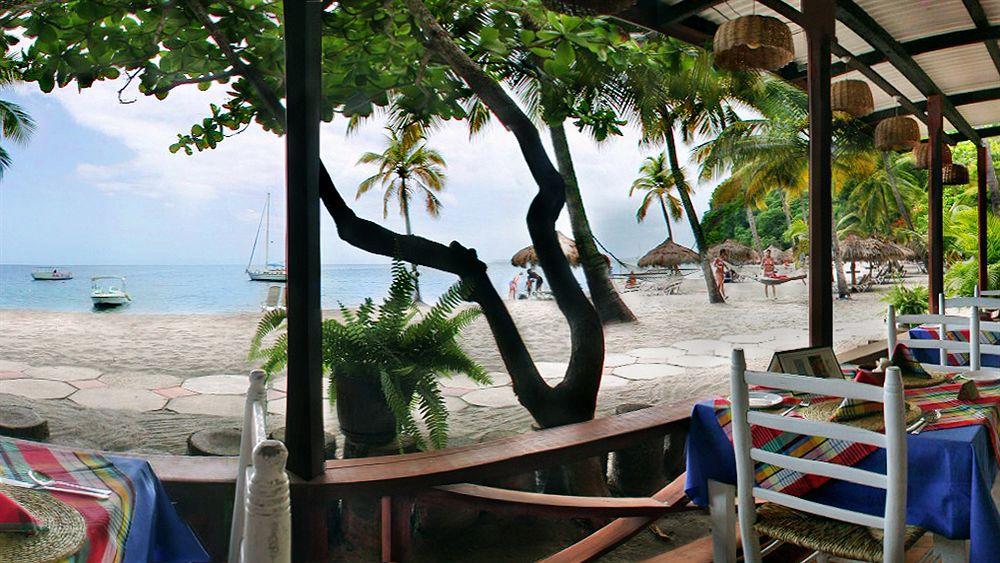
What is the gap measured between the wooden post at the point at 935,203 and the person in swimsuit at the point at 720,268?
7062 millimetres

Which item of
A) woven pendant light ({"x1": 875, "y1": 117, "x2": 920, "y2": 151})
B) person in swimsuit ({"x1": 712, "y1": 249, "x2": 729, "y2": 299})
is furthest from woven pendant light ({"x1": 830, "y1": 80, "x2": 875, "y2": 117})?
person in swimsuit ({"x1": 712, "y1": 249, "x2": 729, "y2": 299})

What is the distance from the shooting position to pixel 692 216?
1000 cm

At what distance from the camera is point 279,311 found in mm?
2674

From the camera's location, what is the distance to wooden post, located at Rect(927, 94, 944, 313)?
434 cm

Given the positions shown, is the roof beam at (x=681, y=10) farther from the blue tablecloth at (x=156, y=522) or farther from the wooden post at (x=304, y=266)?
the blue tablecloth at (x=156, y=522)

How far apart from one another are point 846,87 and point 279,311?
9.07ft

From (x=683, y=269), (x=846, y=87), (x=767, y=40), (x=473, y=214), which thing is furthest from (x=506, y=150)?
(x=767, y=40)

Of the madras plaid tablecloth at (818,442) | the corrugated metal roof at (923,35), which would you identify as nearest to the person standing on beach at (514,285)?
the corrugated metal roof at (923,35)

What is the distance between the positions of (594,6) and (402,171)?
5999 mm

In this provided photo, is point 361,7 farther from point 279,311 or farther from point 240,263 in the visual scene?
point 240,263

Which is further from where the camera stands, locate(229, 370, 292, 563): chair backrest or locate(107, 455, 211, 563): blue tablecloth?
locate(107, 455, 211, 563): blue tablecloth

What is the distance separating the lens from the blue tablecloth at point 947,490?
1.25 m

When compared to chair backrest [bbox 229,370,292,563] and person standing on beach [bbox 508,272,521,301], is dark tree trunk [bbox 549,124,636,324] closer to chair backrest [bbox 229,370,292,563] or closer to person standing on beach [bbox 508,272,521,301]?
person standing on beach [bbox 508,272,521,301]

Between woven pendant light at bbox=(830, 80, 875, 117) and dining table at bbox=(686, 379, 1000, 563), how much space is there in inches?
72.7
